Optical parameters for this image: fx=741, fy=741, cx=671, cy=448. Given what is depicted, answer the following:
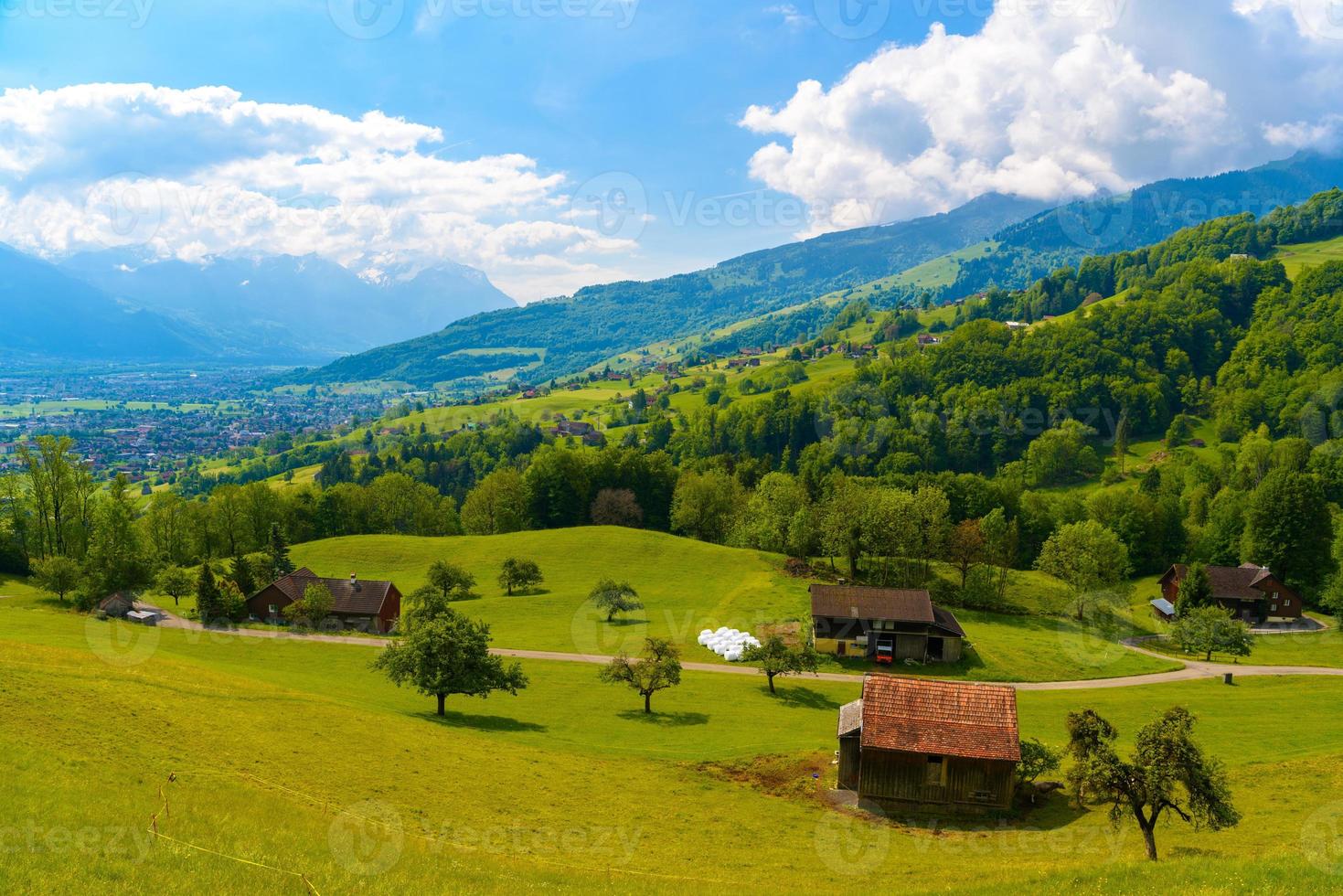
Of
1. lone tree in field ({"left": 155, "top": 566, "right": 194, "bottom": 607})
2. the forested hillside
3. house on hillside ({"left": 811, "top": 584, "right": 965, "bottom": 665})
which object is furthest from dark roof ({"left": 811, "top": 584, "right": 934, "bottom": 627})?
lone tree in field ({"left": 155, "top": 566, "right": 194, "bottom": 607})

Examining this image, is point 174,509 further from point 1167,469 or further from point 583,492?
point 1167,469

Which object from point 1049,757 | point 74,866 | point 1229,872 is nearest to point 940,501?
point 1049,757

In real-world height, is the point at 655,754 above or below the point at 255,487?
below

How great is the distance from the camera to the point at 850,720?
135 ft

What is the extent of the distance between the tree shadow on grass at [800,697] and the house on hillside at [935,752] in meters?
16.4

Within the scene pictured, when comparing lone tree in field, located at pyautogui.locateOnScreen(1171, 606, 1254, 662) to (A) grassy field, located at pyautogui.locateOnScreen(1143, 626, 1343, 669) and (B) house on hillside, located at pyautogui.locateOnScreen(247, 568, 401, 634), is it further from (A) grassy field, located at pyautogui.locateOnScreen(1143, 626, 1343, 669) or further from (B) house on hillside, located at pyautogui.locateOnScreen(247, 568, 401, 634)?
(B) house on hillside, located at pyautogui.locateOnScreen(247, 568, 401, 634)

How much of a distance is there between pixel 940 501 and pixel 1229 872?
76.4m

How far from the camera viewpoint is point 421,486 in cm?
14075

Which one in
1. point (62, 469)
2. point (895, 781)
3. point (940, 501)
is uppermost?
point (62, 469)

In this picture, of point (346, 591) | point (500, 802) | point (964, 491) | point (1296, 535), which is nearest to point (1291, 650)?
point (1296, 535)

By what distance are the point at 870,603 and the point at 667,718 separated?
98.7 feet

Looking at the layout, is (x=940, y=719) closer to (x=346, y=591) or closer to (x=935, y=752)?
(x=935, y=752)

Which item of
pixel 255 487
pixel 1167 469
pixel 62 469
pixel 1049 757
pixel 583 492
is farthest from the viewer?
pixel 1167 469

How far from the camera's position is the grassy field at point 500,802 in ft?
67.9
